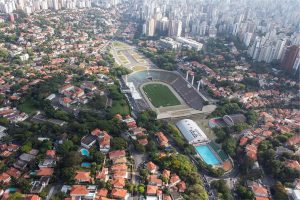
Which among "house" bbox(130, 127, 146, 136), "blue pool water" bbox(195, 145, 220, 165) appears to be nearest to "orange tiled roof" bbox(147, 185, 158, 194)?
"blue pool water" bbox(195, 145, 220, 165)

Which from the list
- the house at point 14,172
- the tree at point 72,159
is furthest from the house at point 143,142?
the house at point 14,172

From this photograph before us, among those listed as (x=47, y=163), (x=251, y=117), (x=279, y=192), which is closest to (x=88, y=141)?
(x=47, y=163)

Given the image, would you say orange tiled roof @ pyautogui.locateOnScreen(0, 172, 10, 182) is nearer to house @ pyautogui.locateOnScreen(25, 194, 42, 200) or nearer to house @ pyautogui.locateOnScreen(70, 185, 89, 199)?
house @ pyautogui.locateOnScreen(25, 194, 42, 200)

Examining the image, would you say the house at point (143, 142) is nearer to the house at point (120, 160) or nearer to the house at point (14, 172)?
the house at point (120, 160)

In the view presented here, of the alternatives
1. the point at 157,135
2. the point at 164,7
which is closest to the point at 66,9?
the point at 164,7

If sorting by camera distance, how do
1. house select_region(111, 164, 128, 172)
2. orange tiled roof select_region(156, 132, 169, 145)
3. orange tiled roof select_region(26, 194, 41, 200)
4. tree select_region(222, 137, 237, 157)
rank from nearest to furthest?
orange tiled roof select_region(26, 194, 41, 200) < house select_region(111, 164, 128, 172) < tree select_region(222, 137, 237, 157) < orange tiled roof select_region(156, 132, 169, 145)

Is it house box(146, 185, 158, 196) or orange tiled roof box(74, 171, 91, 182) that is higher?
orange tiled roof box(74, 171, 91, 182)
